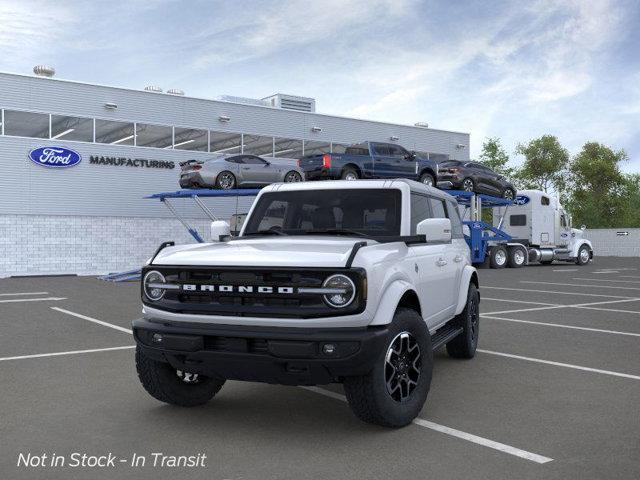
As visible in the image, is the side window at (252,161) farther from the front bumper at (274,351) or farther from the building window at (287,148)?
the front bumper at (274,351)

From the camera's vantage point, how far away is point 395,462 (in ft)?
13.4

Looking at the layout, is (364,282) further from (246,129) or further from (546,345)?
(246,129)

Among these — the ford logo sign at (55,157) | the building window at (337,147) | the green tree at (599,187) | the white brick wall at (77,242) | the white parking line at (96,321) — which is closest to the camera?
the white parking line at (96,321)

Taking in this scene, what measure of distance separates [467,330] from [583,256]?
2802 cm

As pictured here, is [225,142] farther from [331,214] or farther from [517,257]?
[331,214]

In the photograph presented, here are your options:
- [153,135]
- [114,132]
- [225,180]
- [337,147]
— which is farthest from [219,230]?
[337,147]

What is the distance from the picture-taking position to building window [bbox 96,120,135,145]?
27328 millimetres

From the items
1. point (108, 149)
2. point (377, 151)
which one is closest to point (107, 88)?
point (108, 149)

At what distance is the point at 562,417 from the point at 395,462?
67.1 inches

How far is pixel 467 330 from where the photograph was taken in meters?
7.26

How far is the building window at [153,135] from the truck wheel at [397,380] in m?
25.2

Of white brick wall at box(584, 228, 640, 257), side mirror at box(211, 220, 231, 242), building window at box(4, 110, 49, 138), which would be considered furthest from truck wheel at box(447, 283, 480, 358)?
white brick wall at box(584, 228, 640, 257)

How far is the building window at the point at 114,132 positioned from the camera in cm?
2733

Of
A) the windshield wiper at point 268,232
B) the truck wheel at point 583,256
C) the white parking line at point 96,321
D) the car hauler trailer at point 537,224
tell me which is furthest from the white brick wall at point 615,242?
the windshield wiper at point 268,232
